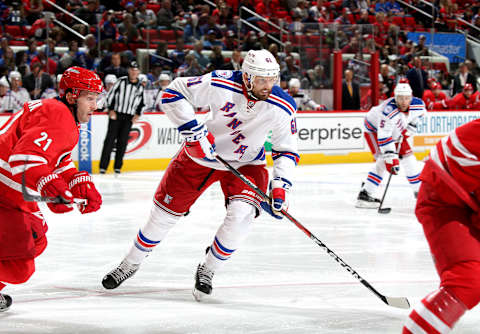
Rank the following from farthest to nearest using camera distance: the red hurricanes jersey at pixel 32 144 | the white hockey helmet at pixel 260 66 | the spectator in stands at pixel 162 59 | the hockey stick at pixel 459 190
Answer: the spectator in stands at pixel 162 59 → the white hockey helmet at pixel 260 66 → the red hurricanes jersey at pixel 32 144 → the hockey stick at pixel 459 190

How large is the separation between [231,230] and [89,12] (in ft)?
29.5

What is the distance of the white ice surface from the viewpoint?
3.58 metres

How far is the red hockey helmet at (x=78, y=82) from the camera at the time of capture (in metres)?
3.30

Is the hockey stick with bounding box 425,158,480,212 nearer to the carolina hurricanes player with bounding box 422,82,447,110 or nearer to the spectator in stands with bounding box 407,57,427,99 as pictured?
the spectator in stands with bounding box 407,57,427,99

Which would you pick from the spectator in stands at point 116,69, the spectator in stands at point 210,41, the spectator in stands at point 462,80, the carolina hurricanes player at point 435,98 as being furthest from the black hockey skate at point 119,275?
the spectator in stands at point 462,80

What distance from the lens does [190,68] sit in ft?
37.8

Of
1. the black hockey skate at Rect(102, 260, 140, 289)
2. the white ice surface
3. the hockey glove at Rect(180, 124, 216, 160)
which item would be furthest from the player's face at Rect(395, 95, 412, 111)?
the black hockey skate at Rect(102, 260, 140, 289)

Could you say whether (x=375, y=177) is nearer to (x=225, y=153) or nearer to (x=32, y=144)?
(x=225, y=153)

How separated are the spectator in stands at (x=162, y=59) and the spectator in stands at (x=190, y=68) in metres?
0.17

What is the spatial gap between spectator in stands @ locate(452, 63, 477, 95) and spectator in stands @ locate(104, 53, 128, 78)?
6.61m

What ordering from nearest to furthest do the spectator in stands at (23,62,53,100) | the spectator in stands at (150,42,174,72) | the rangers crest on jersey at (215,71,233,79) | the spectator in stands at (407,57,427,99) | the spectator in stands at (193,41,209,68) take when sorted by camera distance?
the rangers crest on jersey at (215,71,233,79)
the spectator in stands at (23,62,53,100)
the spectator in stands at (150,42,174,72)
the spectator in stands at (193,41,209,68)
the spectator in stands at (407,57,427,99)

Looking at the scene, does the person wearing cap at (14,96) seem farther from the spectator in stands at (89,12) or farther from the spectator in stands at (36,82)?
the spectator in stands at (89,12)

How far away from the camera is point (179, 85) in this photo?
4.27 metres

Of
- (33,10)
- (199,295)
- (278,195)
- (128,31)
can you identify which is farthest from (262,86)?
(33,10)
